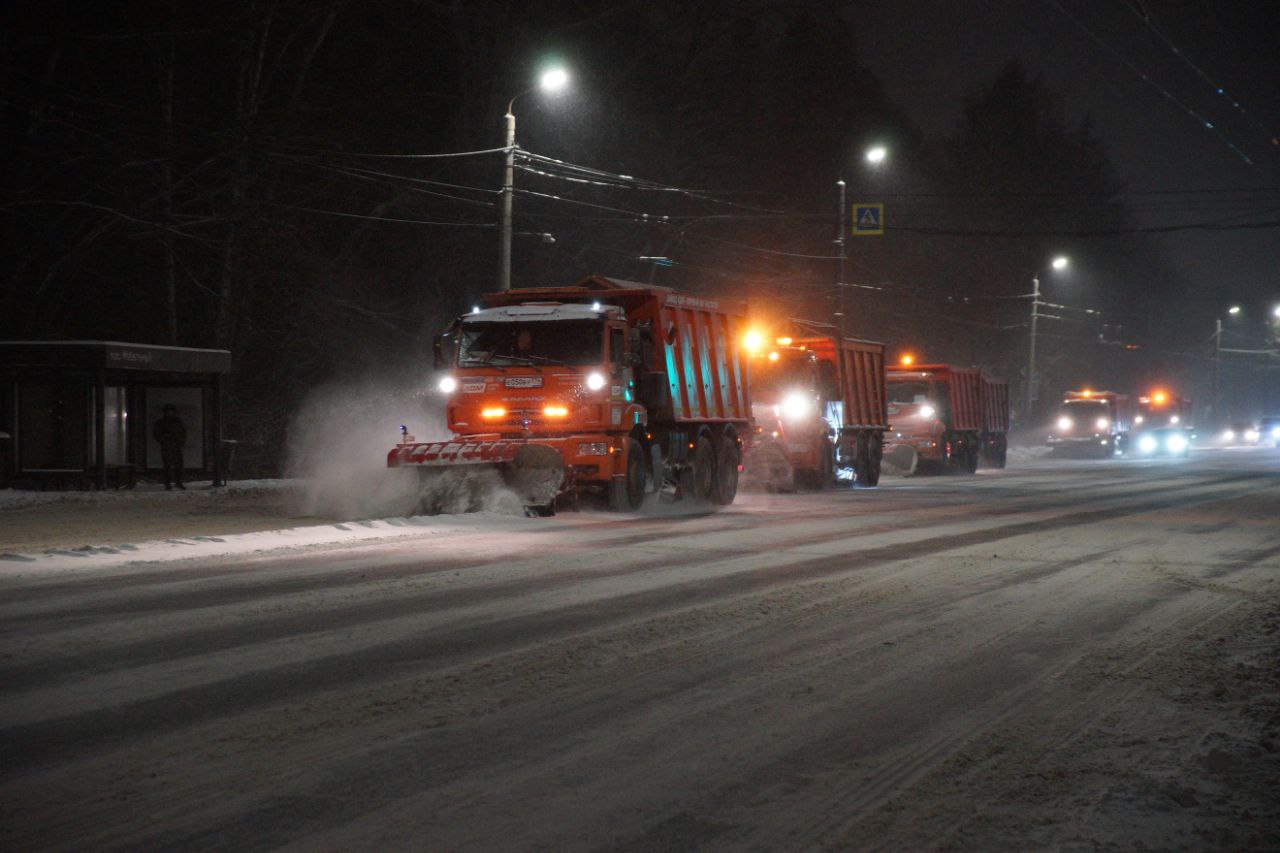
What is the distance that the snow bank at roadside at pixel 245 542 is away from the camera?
12680 mm

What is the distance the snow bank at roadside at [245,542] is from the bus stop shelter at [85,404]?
857cm

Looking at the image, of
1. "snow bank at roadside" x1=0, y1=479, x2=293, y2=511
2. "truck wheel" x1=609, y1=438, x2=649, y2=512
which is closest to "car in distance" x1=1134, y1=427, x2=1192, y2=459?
"snow bank at roadside" x1=0, y1=479, x2=293, y2=511

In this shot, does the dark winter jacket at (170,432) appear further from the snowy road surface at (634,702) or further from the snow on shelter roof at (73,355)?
the snowy road surface at (634,702)

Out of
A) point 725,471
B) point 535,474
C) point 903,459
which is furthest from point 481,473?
point 903,459

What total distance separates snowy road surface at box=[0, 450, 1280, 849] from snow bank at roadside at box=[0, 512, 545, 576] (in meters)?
0.27

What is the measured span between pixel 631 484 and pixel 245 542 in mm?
7019

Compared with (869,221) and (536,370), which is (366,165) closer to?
(869,221)

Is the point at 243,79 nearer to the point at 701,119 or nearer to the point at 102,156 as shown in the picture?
the point at 102,156

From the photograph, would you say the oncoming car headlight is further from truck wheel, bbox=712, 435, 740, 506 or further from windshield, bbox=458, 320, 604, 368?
windshield, bbox=458, 320, 604, 368

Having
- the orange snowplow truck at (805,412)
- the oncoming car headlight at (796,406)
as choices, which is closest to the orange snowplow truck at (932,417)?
the orange snowplow truck at (805,412)

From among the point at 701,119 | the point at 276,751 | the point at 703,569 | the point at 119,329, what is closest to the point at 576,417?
the point at 703,569

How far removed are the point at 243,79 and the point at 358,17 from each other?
18.1ft

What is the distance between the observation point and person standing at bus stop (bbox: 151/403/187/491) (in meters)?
24.5

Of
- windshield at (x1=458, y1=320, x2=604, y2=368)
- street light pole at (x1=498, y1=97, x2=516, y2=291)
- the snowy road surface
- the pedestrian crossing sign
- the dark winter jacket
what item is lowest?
the snowy road surface
